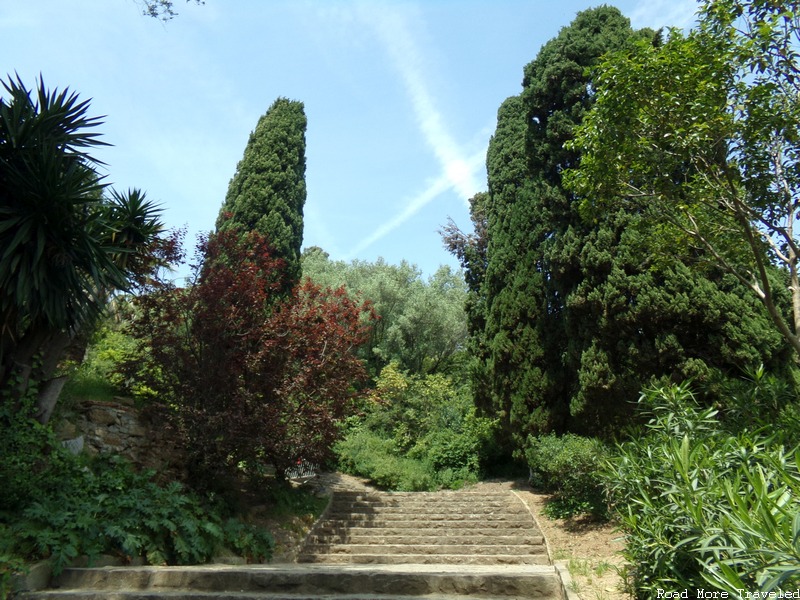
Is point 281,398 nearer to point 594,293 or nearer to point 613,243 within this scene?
point 594,293

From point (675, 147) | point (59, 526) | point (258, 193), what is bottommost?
point (59, 526)

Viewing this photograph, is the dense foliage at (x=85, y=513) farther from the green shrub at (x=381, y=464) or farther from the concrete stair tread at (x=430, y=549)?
the green shrub at (x=381, y=464)

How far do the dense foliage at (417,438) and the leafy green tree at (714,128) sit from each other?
803 centimetres

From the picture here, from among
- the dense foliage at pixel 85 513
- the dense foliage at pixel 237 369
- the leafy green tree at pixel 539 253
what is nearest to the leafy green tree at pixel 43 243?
the dense foliage at pixel 85 513

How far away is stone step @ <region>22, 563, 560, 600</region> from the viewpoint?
14.8ft

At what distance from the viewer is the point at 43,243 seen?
21.0ft

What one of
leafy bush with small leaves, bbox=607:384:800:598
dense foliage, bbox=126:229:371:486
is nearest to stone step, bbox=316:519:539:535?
dense foliage, bbox=126:229:371:486

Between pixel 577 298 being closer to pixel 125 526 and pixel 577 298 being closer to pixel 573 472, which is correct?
pixel 573 472

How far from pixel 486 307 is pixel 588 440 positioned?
586 centimetres

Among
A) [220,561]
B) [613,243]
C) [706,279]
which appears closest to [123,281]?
[220,561]

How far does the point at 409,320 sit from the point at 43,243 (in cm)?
1910

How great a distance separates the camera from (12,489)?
5711 millimetres

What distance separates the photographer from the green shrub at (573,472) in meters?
9.84

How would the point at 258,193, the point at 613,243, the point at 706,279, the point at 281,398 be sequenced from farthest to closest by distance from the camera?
the point at 258,193
the point at 613,243
the point at 706,279
the point at 281,398
